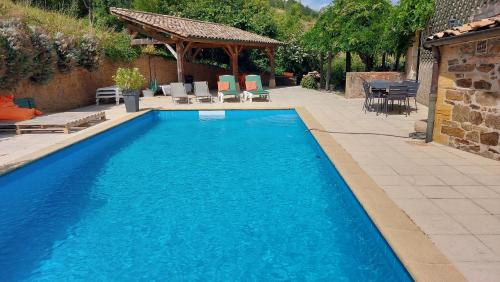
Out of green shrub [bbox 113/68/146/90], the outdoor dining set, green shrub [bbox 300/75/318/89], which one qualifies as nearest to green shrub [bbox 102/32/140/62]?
green shrub [bbox 113/68/146/90]

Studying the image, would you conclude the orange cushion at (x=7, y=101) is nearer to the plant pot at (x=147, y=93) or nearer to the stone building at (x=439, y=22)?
the plant pot at (x=147, y=93)

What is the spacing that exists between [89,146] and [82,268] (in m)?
4.84

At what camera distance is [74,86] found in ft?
40.1

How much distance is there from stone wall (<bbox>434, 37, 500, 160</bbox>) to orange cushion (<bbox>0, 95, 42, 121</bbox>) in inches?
369

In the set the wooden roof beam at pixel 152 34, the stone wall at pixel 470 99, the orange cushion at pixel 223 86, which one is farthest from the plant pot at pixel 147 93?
the stone wall at pixel 470 99

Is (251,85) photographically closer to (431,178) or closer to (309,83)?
(309,83)

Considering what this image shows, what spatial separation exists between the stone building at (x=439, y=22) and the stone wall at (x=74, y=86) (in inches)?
405

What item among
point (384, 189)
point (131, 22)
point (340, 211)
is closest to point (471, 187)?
point (384, 189)

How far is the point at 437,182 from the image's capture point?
443 cm

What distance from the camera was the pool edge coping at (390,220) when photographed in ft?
8.43

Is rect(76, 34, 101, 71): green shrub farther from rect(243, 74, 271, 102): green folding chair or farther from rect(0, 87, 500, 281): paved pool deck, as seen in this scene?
rect(243, 74, 271, 102): green folding chair

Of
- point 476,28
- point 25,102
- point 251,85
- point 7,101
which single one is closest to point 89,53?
point 25,102

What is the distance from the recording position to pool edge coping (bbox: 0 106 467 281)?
257cm

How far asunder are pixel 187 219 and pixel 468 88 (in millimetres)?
4865
